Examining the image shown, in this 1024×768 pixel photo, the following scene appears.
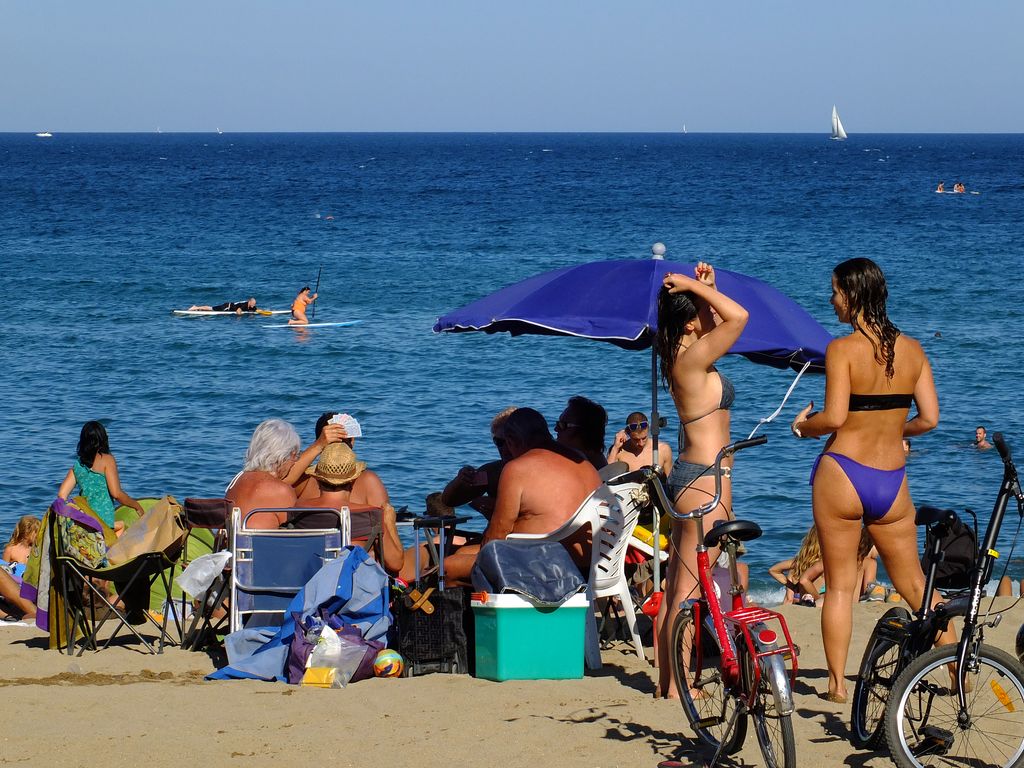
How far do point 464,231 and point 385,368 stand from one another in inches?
1024

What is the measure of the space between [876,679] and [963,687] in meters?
0.52

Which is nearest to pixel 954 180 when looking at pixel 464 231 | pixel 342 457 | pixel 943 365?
pixel 464 231

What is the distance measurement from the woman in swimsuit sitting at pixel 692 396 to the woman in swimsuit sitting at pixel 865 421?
0.34 metres

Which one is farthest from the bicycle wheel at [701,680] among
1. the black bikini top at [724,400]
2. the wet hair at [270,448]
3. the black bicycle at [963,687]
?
the wet hair at [270,448]

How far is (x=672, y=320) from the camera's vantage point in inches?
186

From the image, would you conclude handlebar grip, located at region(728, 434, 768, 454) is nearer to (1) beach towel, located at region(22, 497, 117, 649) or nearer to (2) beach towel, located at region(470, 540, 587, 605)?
(2) beach towel, located at region(470, 540, 587, 605)

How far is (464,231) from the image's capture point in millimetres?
45188

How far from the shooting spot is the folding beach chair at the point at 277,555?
226 inches

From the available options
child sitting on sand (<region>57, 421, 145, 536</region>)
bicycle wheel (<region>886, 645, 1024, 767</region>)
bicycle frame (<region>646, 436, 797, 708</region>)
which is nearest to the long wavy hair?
bicycle frame (<region>646, 436, 797, 708</region>)

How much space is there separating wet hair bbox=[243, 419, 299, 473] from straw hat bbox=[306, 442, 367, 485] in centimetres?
32

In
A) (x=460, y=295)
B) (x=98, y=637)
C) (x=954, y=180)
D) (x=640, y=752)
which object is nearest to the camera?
(x=640, y=752)

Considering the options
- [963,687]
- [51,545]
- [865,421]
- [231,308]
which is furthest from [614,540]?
[231,308]

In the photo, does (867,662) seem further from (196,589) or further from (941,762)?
(196,589)

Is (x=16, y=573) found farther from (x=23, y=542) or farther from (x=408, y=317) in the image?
(x=408, y=317)
